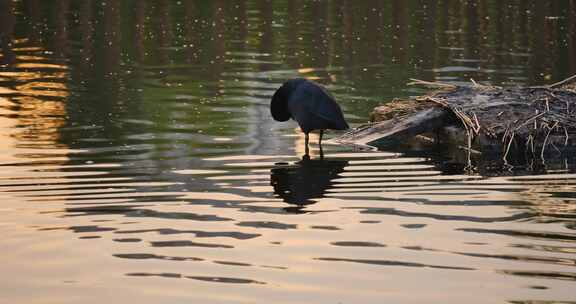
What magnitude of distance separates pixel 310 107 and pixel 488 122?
241 cm

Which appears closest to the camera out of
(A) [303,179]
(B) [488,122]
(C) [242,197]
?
(C) [242,197]

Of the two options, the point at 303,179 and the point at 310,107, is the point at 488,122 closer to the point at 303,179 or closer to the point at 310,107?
the point at 310,107

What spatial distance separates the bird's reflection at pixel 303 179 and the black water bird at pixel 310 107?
76 cm

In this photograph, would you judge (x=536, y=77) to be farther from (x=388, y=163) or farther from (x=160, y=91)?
(x=388, y=163)

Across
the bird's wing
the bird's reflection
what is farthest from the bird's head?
the bird's reflection

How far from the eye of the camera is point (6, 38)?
35688mm

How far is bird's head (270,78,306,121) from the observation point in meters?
18.2

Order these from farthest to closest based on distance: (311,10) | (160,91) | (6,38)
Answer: (311,10) → (6,38) → (160,91)

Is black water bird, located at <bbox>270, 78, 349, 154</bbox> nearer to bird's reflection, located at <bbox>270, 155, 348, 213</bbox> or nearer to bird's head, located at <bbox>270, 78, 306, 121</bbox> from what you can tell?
bird's head, located at <bbox>270, 78, 306, 121</bbox>

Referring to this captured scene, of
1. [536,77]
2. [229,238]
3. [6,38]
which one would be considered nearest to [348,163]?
[229,238]

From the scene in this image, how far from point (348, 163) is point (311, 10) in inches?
1242

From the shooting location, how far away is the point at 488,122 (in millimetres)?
17562

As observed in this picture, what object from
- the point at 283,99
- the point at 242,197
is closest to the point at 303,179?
the point at 242,197

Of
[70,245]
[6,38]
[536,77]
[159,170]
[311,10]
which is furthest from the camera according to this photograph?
[311,10]
